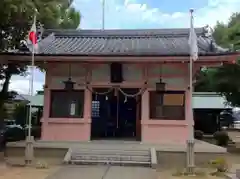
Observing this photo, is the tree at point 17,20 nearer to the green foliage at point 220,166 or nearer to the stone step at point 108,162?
the stone step at point 108,162

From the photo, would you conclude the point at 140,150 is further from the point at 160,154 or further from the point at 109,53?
the point at 109,53

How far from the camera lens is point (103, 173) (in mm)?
9875

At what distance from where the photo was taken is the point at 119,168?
10789 millimetres

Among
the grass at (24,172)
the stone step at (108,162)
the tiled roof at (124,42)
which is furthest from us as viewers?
the tiled roof at (124,42)

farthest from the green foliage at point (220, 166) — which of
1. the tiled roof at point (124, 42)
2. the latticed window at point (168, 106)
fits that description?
the tiled roof at point (124, 42)

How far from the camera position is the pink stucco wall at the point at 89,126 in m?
13.9

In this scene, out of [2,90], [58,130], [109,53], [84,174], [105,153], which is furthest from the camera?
[2,90]

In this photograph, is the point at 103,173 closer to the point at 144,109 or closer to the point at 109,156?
the point at 109,156

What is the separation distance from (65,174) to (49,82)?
577cm

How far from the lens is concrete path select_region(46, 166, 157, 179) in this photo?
371 inches

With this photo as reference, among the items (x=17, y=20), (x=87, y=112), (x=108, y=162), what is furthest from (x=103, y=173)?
(x=17, y=20)

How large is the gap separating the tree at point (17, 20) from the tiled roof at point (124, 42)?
1240 millimetres

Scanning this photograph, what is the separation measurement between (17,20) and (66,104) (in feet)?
12.7

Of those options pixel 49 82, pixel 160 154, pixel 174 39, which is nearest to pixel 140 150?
pixel 160 154
